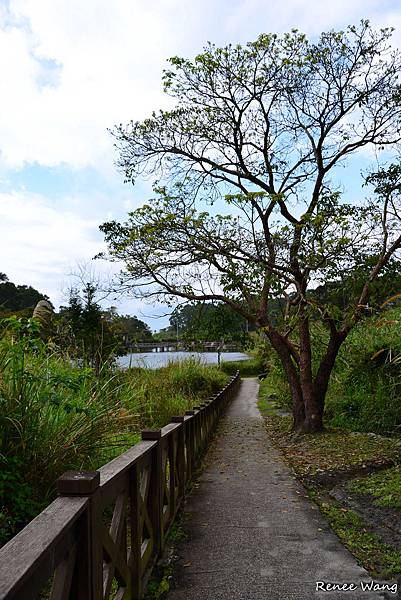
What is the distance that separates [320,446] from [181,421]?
13.0 feet

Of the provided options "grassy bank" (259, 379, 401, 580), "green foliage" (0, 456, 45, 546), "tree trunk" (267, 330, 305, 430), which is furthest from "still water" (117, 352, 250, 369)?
"green foliage" (0, 456, 45, 546)

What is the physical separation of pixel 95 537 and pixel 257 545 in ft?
7.64

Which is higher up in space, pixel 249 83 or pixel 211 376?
pixel 249 83

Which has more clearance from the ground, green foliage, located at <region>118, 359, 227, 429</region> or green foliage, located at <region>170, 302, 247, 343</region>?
green foliage, located at <region>170, 302, 247, 343</region>

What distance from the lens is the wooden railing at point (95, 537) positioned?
1402 millimetres

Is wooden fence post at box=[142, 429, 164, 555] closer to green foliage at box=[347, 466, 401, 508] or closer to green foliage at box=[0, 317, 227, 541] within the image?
green foliage at box=[0, 317, 227, 541]

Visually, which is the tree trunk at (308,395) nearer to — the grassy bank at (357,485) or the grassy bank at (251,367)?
the grassy bank at (357,485)

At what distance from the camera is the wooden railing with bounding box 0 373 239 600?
1.40 meters

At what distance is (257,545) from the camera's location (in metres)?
3.95

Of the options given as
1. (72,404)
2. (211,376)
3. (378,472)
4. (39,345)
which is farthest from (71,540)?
(211,376)

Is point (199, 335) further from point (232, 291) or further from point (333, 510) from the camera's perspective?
point (333, 510)

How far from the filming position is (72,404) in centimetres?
328

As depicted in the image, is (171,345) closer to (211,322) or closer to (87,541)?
(211,322)

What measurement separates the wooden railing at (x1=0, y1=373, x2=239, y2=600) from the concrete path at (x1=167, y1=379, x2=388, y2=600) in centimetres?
35
